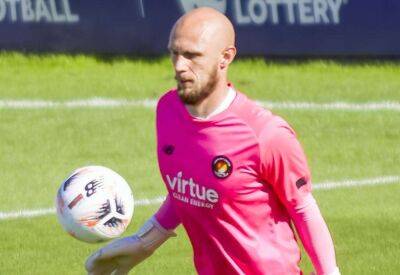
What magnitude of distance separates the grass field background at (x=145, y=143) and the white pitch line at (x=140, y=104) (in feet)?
0.49

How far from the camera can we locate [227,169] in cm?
750

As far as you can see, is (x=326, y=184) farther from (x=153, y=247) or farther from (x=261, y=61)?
(x=153, y=247)

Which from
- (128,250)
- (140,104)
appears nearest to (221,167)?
(128,250)

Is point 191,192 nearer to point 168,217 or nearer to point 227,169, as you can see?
point 227,169

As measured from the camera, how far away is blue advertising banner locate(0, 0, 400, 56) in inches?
768

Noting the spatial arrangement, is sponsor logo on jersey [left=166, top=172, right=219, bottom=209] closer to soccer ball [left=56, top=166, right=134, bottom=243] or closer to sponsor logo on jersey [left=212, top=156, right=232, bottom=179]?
sponsor logo on jersey [left=212, top=156, right=232, bottom=179]

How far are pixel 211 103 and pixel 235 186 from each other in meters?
0.47

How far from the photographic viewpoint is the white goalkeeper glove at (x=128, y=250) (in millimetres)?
8344

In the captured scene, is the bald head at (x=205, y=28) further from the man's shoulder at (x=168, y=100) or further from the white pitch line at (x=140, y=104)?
the white pitch line at (x=140, y=104)

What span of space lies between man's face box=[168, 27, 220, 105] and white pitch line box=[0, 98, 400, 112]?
36.7 ft

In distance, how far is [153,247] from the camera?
840 cm

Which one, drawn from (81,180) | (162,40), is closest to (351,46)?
(162,40)

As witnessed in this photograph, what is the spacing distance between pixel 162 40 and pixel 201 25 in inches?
510

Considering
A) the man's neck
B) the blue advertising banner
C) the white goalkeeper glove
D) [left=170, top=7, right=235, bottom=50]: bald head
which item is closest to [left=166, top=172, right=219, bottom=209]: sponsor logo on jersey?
the man's neck
